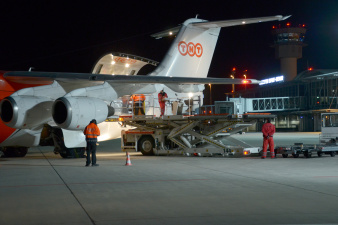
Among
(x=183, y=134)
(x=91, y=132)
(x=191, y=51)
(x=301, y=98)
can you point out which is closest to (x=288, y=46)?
(x=301, y=98)

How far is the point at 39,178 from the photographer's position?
11.7 m

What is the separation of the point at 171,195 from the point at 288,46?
8768 centimetres

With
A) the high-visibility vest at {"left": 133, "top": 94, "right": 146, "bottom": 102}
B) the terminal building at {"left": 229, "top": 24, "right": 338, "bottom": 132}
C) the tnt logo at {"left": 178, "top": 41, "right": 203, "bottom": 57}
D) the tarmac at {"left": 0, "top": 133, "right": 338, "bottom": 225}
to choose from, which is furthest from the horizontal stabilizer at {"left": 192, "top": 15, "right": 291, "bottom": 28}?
the terminal building at {"left": 229, "top": 24, "right": 338, "bottom": 132}

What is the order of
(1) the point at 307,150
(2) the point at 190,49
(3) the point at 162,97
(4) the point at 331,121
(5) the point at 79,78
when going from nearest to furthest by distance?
(5) the point at 79,78 < (1) the point at 307,150 < (3) the point at 162,97 < (4) the point at 331,121 < (2) the point at 190,49

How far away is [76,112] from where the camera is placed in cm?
1574

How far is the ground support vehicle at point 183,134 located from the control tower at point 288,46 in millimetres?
73400

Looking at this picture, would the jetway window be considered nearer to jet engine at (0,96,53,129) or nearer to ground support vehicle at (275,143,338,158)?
ground support vehicle at (275,143,338,158)

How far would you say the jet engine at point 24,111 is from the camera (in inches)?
628

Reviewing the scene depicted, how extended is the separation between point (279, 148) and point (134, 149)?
602cm

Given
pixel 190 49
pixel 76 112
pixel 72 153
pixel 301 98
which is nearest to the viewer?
pixel 76 112

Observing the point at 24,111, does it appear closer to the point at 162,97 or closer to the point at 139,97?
the point at 139,97

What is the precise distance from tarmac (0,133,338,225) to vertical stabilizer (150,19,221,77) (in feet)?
28.7

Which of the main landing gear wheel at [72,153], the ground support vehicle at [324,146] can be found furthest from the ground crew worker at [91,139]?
the ground support vehicle at [324,146]

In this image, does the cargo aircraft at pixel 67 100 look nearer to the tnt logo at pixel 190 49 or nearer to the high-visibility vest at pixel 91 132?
the high-visibility vest at pixel 91 132
